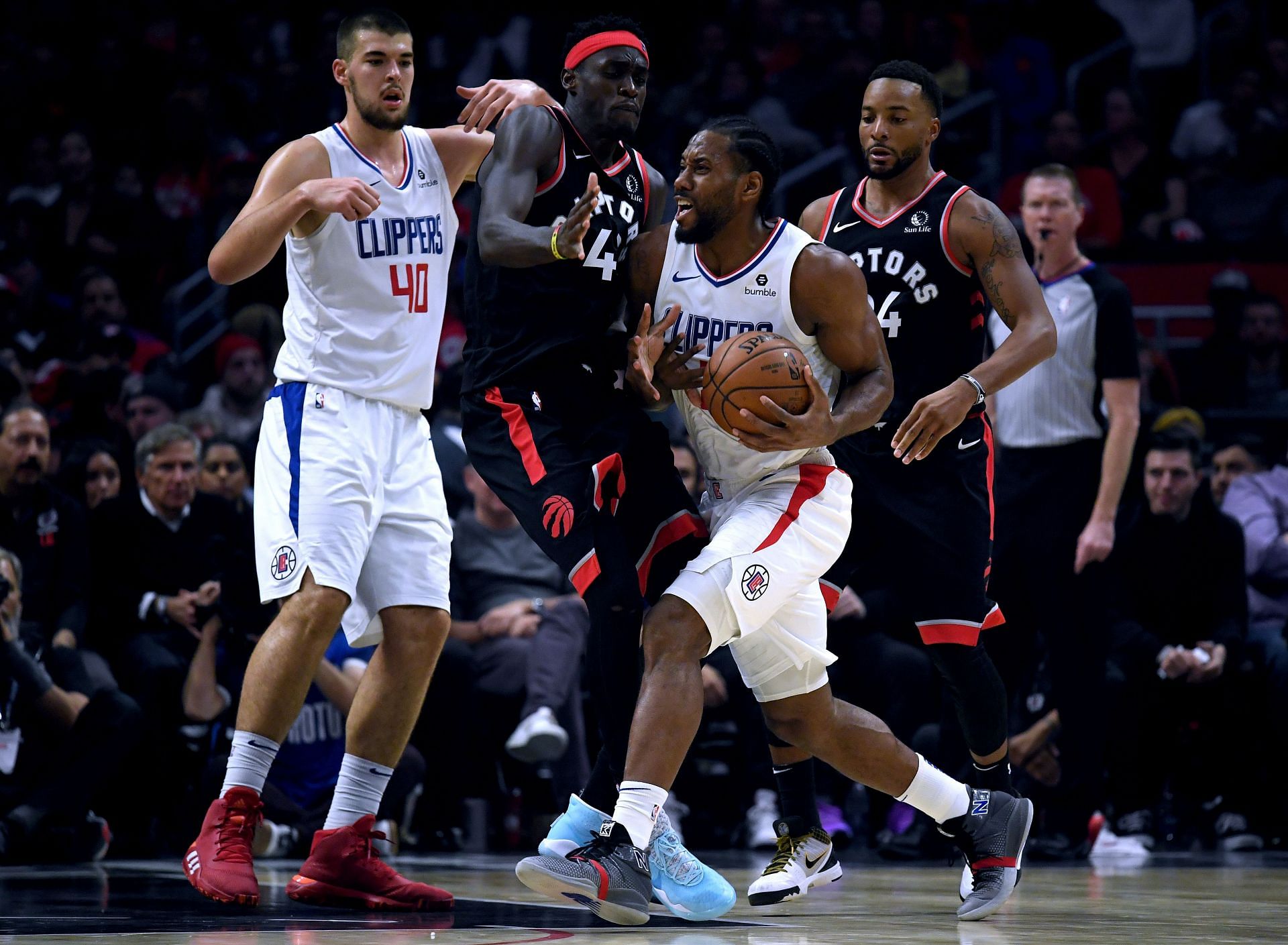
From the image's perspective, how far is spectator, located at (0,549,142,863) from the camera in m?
6.88

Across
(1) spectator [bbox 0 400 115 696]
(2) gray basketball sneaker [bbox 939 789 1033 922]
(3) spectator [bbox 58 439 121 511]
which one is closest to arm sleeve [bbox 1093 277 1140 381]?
(2) gray basketball sneaker [bbox 939 789 1033 922]

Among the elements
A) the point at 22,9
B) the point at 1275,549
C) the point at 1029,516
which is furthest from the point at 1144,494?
the point at 22,9

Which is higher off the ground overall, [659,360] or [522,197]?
[522,197]

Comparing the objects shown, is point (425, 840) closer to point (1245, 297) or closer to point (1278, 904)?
point (1278, 904)

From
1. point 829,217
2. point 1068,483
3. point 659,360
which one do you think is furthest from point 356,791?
point 1068,483

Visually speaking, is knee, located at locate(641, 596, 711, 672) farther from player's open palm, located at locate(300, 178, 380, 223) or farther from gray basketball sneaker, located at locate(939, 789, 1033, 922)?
player's open palm, located at locate(300, 178, 380, 223)

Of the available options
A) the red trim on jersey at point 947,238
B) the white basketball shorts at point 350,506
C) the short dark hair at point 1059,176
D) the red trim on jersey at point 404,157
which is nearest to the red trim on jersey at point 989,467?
the red trim on jersey at point 947,238

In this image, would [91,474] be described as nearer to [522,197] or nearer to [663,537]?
[522,197]

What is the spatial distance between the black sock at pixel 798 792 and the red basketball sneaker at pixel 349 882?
111 centimetres

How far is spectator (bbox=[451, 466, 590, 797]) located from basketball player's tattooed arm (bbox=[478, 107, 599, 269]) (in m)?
2.82

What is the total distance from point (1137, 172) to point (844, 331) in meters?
8.63

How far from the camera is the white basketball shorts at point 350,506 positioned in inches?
190

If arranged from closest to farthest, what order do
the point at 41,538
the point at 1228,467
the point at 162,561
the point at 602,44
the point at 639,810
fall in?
the point at 639,810 → the point at 602,44 → the point at 41,538 → the point at 162,561 → the point at 1228,467

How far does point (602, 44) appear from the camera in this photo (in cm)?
503
